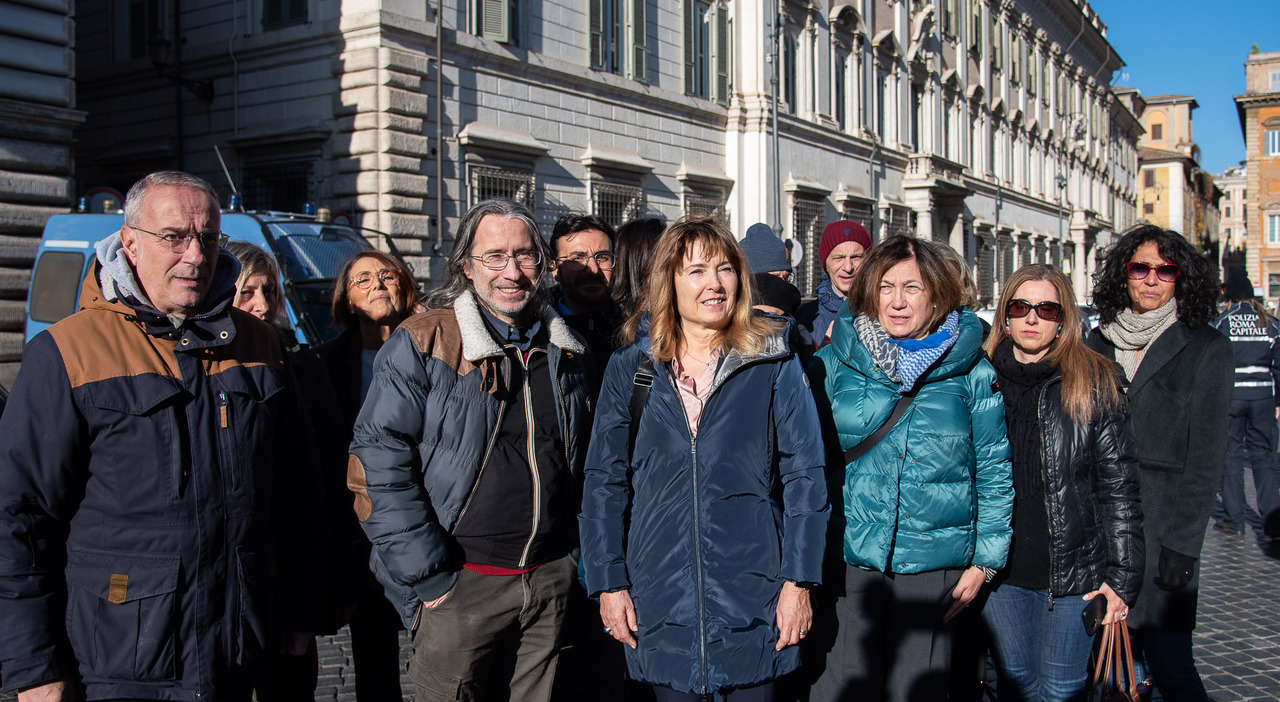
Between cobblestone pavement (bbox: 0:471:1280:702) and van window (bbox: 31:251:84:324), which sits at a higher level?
van window (bbox: 31:251:84:324)

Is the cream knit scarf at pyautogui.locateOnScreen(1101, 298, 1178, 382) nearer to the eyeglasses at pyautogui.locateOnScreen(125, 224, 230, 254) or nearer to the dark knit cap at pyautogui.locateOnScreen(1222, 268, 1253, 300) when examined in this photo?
the eyeglasses at pyautogui.locateOnScreen(125, 224, 230, 254)

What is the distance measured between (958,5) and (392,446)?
33891 mm

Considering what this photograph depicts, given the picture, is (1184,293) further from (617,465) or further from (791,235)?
(791,235)

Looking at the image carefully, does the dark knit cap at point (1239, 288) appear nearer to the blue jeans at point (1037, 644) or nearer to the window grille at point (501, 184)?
the blue jeans at point (1037, 644)

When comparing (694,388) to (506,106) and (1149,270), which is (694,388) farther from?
(506,106)

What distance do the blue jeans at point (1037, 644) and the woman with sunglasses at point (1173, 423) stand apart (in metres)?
0.39

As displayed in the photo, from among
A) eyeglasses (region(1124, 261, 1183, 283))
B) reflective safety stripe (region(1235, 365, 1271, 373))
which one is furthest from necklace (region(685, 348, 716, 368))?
reflective safety stripe (region(1235, 365, 1271, 373))

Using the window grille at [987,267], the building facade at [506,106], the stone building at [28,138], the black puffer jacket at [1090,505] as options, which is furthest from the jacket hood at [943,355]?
the window grille at [987,267]

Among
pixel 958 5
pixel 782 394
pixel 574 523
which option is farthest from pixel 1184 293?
pixel 958 5

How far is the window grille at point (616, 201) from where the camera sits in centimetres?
1645

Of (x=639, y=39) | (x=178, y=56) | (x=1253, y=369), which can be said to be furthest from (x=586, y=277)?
(x=639, y=39)

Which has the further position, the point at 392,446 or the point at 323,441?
the point at 323,441

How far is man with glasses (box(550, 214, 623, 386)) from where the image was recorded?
4113mm

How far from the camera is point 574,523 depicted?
10.5 ft
